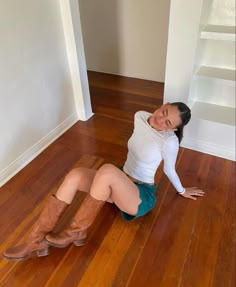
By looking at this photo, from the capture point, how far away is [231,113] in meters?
1.98

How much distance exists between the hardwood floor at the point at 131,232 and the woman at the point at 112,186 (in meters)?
0.12

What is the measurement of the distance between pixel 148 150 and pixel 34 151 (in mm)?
1111

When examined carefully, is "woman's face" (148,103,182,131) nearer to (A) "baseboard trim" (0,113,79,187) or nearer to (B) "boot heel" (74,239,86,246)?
(B) "boot heel" (74,239,86,246)

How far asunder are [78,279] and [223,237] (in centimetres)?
81

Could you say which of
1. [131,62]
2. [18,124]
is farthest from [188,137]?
[131,62]

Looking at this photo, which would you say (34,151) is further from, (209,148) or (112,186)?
(209,148)

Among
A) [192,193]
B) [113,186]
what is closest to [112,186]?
[113,186]

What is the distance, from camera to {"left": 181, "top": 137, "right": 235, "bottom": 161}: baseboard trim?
1.94m

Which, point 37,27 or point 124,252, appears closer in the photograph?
point 124,252

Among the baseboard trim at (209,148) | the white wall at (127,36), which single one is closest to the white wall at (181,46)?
the baseboard trim at (209,148)

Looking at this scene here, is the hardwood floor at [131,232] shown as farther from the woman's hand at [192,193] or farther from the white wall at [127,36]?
the white wall at [127,36]

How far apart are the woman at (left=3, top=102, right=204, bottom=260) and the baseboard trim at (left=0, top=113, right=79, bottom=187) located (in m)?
0.68

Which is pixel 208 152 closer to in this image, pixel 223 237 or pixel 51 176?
pixel 223 237

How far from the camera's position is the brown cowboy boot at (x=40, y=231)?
1.25 metres
